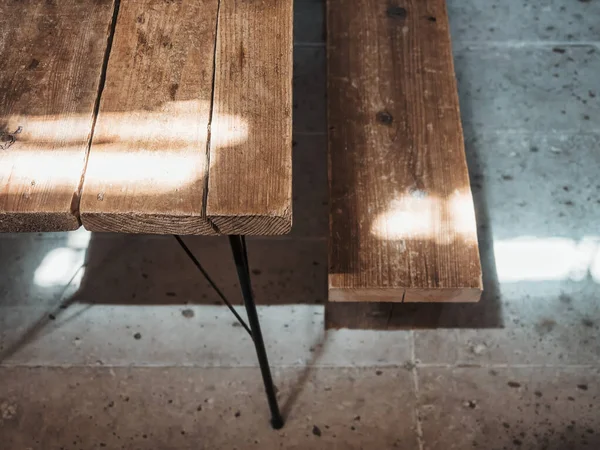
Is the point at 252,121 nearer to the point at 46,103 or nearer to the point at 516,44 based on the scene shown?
the point at 46,103

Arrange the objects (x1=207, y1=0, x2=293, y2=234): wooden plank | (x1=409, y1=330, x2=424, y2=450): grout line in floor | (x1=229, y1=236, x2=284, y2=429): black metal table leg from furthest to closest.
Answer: (x1=409, y1=330, x2=424, y2=450): grout line in floor, (x1=229, y1=236, x2=284, y2=429): black metal table leg, (x1=207, y1=0, x2=293, y2=234): wooden plank

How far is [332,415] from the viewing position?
69.4 inches

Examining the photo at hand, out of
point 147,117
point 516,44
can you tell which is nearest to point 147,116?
point 147,117

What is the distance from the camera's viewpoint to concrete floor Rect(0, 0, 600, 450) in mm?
1748

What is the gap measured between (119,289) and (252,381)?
1.78 feet

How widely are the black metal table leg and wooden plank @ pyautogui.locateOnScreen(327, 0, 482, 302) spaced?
0.22 metres

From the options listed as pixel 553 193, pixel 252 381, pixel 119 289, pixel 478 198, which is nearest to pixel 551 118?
pixel 553 193

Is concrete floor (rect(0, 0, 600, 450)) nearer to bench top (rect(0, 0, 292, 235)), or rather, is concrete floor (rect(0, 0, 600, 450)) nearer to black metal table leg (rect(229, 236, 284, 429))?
black metal table leg (rect(229, 236, 284, 429))

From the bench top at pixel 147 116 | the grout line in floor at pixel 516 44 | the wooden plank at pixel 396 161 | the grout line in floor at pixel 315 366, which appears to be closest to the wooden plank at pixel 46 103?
the bench top at pixel 147 116

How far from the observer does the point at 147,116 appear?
1067 mm

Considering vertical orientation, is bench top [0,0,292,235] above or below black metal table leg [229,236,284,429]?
above

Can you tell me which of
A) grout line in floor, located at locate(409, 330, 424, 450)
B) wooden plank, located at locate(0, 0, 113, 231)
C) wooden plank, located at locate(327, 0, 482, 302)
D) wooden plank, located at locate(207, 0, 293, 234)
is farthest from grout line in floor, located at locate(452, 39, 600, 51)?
wooden plank, located at locate(0, 0, 113, 231)

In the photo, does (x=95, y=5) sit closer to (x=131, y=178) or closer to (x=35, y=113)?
(x=35, y=113)

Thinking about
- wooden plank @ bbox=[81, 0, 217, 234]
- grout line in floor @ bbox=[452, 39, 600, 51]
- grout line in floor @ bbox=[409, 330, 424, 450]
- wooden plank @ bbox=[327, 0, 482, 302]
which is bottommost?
grout line in floor @ bbox=[409, 330, 424, 450]
